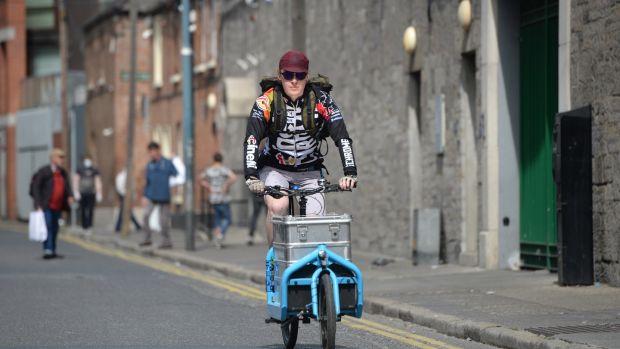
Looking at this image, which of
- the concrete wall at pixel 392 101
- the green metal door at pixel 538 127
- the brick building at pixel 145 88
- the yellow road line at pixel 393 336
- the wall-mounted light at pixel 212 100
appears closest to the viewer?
the yellow road line at pixel 393 336

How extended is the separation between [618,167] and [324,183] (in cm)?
521

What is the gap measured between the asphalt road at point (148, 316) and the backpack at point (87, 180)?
13.7 meters

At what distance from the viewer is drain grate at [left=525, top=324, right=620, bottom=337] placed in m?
10.7

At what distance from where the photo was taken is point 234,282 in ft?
60.6

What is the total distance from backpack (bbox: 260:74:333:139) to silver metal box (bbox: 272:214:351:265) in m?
0.71

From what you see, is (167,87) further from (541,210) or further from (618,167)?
(618,167)

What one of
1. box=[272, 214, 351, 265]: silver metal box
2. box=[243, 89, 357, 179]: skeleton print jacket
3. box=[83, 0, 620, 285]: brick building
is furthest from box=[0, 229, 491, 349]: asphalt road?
box=[83, 0, 620, 285]: brick building

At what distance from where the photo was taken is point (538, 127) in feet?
56.3

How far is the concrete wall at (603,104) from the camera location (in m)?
14.2

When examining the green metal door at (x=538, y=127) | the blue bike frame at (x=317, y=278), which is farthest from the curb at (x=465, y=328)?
the green metal door at (x=538, y=127)

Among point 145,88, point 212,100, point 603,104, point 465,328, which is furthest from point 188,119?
point 145,88

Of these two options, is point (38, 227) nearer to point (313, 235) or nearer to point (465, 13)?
point (465, 13)

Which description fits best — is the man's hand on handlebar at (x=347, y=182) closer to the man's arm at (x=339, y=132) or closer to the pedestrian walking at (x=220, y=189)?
the man's arm at (x=339, y=132)

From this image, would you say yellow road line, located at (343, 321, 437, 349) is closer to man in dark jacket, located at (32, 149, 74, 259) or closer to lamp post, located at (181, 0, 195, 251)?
man in dark jacket, located at (32, 149, 74, 259)
